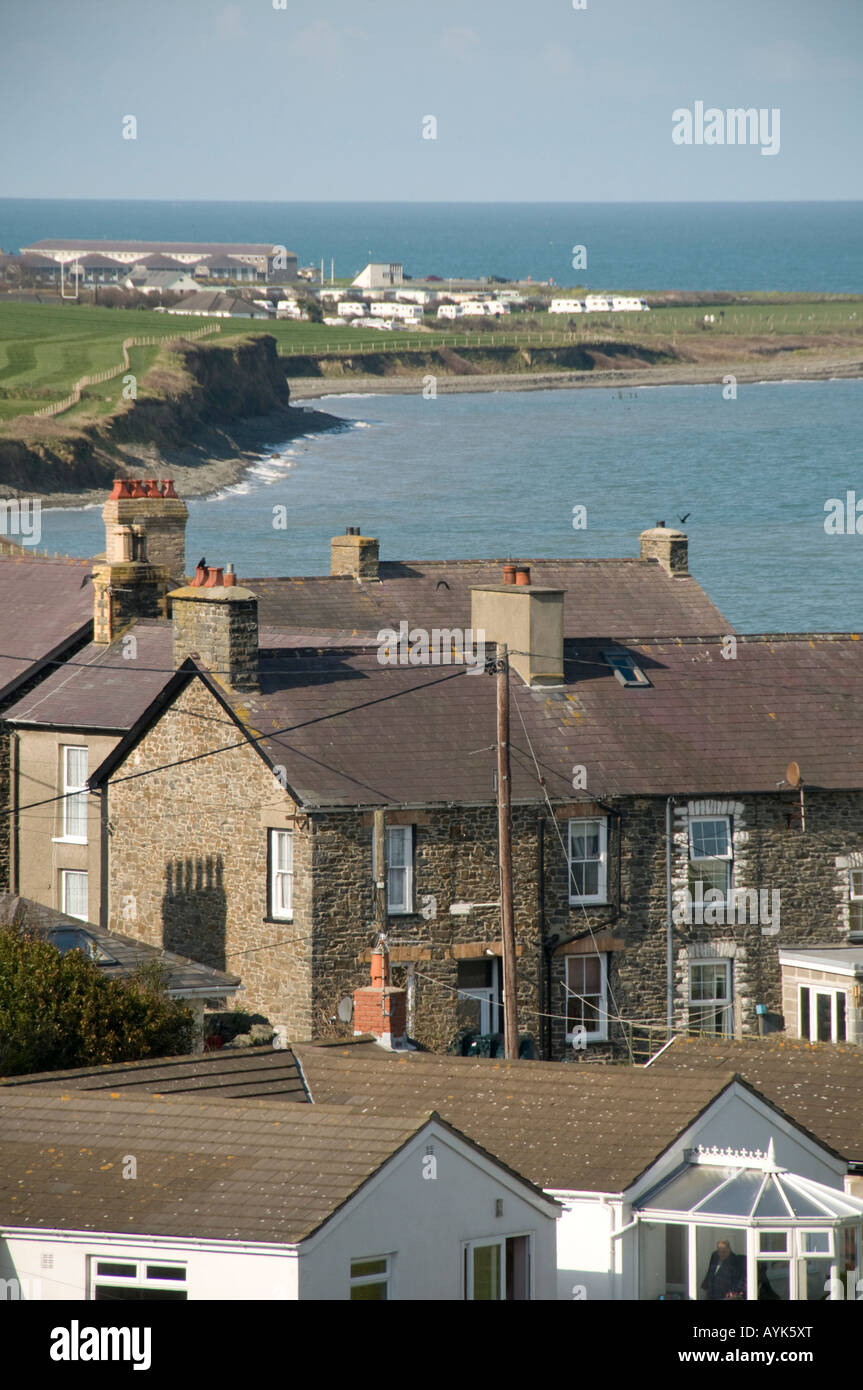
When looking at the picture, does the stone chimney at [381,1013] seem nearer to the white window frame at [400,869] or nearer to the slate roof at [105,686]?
the white window frame at [400,869]

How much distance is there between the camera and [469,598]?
50344mm

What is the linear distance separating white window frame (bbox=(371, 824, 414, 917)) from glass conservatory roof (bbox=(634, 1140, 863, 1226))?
13194 millimetres

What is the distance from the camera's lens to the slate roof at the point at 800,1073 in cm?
2394

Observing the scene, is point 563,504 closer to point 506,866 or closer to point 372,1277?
point 506,866

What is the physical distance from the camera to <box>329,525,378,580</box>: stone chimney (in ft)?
164

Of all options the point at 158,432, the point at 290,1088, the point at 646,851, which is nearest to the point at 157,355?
the point at 158,432

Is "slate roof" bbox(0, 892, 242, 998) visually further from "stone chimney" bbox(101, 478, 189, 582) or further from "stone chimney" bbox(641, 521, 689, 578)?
"stone chimney" bbox(641, 521, 689, 578)

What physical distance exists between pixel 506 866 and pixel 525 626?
7.04m

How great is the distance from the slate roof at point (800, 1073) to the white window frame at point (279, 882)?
854cm

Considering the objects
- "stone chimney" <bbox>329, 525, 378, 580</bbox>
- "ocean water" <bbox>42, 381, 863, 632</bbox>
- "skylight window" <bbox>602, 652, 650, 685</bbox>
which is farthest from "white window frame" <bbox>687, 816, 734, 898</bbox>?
"ocean water" <bbox>42, 381, 863, 632</bbox>

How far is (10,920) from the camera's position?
31656 millimetres

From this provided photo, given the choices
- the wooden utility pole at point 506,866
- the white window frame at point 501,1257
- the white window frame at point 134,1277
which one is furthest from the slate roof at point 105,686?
the white window frame at point 134,1277
